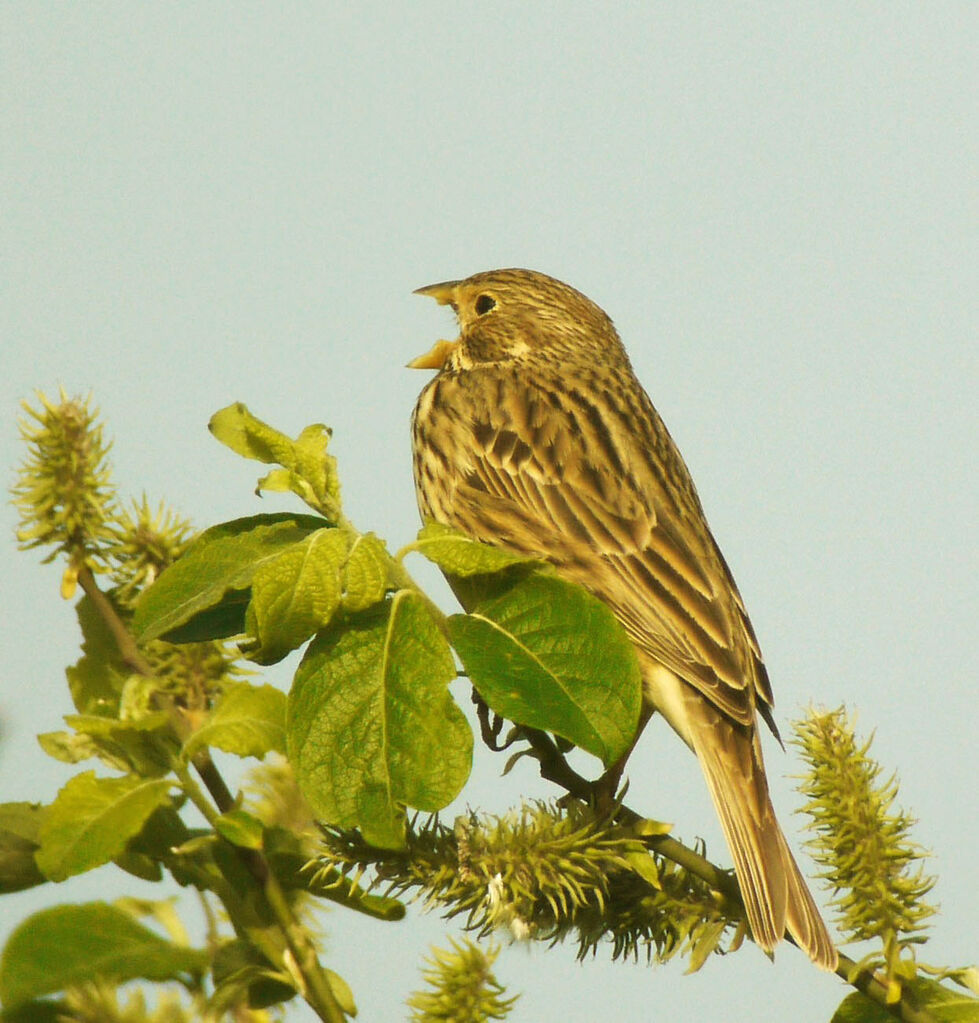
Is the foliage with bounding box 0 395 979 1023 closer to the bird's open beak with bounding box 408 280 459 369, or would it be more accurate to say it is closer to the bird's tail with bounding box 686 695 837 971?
the bird's tail with bounding box 686 695 837 971

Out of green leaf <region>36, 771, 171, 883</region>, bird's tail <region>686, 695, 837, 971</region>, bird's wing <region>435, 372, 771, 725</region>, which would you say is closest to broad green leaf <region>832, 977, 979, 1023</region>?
bird's tail <region>686, 695, 837, 971</region>

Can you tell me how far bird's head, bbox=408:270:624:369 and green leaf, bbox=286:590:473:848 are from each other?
149 inches

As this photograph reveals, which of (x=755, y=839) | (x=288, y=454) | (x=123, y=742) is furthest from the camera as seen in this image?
(x=755, y=839)

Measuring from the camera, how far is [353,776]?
2090mm

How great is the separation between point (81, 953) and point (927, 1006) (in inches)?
63.6

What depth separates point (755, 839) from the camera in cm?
384

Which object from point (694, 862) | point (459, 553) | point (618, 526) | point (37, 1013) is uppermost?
point (618, 526)

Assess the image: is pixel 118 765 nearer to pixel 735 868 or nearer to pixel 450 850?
pixel 450 850

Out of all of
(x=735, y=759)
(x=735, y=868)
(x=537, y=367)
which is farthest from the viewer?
(x=537, y=367)

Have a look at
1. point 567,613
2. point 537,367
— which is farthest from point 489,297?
point 567,613

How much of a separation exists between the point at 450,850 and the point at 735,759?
6.67ft

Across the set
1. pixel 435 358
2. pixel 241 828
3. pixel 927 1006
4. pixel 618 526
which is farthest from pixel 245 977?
pixel 435 358

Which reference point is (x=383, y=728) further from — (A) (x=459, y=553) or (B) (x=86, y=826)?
(B) (x=86, y=826)

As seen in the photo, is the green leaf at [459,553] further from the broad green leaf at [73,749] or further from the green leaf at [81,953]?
the green leaf at [81,953]
